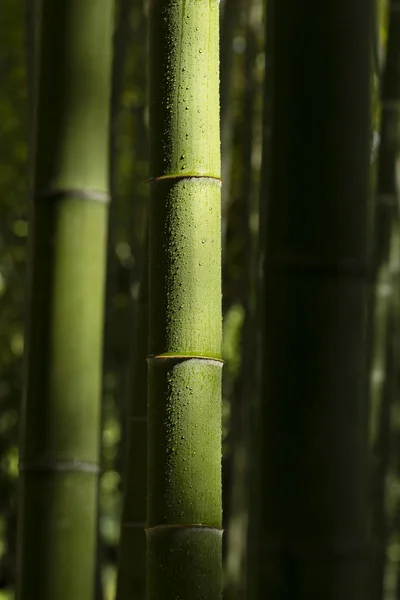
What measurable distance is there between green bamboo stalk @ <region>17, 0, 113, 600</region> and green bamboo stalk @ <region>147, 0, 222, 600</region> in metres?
0.33

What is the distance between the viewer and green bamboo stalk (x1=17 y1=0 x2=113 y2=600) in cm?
209

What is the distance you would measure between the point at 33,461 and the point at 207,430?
0.44 m

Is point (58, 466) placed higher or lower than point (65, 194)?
lower

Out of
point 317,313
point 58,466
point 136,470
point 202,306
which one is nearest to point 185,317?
point 202,306

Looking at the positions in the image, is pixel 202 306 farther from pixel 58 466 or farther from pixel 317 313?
pixel 58 466

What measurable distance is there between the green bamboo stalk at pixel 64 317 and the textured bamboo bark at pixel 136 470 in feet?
1.90

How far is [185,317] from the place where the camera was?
179cm

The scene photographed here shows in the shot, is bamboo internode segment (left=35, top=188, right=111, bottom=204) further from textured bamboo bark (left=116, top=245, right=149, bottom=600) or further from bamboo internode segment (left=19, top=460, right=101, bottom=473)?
textured bamboo bark (left=116, top=245, right=149, bottom=600)

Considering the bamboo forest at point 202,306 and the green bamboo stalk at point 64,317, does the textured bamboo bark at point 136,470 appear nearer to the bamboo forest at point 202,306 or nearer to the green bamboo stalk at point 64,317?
the bamboo forest at point 202,306

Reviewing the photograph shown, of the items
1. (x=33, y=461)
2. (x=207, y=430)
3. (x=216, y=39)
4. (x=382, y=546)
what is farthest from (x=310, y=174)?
(x=382, y=546)

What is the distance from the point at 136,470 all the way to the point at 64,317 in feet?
2.55

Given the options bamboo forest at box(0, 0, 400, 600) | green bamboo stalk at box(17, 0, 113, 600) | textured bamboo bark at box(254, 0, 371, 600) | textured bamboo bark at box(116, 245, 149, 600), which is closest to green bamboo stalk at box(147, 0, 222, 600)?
bamboo forest at box(0, 0, 400, 600)

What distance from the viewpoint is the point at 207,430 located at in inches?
70.2

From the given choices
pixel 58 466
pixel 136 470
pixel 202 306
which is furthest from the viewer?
pixel 136 470
